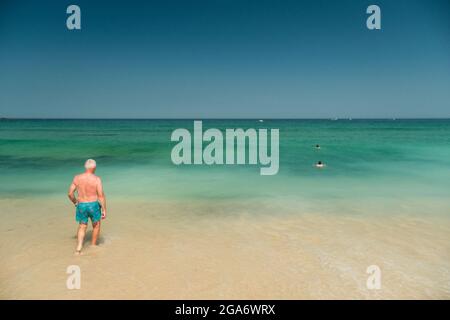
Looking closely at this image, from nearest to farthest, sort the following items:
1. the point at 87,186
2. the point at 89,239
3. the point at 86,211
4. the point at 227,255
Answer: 1. the point at 87,186
2. the point at 86,211
3. the point at 227,255
4. the point at 89,239

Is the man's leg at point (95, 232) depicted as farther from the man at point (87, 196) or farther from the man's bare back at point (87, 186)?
the man's bare back at point (87, 186)

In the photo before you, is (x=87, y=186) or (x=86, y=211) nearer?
(x=87, y=186)

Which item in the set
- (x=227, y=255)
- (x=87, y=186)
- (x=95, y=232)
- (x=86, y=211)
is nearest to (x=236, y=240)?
(x=227, y=255)

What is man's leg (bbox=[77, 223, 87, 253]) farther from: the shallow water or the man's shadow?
the man's shadow

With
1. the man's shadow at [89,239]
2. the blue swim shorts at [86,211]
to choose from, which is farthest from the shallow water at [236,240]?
the blue swim shorts at [86,211]

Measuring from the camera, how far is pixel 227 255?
252 inches

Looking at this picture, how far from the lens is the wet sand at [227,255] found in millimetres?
5125

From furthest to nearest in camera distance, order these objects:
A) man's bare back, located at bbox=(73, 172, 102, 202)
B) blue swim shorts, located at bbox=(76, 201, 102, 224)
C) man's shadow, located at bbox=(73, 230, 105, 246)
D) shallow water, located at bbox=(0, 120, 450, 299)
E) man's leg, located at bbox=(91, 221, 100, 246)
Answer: man's shadow, located at bbox=(73, 230, 105, 246) < man's leg, located at bbox=(91, 221, 100, 246) < blue swim shorts, located at bbox=(76, 201, 102, 224) < man's bare back, located at bbox=(73, 172, 102, 202) < shallow water, located at bbox=(0, 120, 450, 299)

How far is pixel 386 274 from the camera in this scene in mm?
5625

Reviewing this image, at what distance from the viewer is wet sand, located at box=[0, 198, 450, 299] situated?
5.12 m

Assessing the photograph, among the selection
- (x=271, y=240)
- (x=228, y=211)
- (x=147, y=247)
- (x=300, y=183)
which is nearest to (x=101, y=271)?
(x=147, y=247)

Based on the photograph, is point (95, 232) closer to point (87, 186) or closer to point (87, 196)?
point (87, 196)

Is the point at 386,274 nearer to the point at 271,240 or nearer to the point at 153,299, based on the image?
the point at 271,240

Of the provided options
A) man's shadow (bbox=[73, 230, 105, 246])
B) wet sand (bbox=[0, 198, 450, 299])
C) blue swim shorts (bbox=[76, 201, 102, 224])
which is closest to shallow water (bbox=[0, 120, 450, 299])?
wet sand (bbox=[0, 198, 450, 299])
